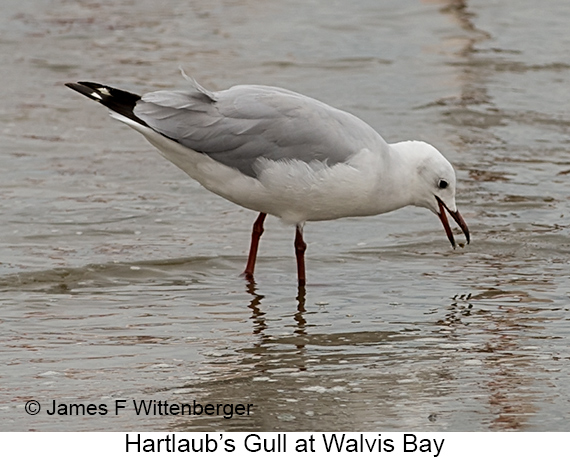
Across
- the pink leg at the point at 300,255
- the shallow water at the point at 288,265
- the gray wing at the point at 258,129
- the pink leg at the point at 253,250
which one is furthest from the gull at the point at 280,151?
the shallow water at the point at 288,265

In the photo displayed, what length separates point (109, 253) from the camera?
25.0 feet

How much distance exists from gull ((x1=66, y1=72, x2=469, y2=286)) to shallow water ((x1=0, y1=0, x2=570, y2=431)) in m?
0.60

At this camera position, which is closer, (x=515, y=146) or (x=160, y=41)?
(x=515, y=146)

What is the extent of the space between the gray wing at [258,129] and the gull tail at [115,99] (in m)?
0.05

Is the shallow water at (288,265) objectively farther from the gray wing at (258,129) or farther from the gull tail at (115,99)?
the gull tail at (115,99)

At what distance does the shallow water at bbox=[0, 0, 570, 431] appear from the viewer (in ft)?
16.5

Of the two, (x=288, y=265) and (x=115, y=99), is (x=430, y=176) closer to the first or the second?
(x=288, y=265)

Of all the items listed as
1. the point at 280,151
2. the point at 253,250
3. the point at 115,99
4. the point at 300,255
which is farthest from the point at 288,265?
the point at 115,99

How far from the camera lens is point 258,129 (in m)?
6.69

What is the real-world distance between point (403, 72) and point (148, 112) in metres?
7.51

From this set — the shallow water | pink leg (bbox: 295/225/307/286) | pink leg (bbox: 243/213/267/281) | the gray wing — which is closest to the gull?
the gray wing

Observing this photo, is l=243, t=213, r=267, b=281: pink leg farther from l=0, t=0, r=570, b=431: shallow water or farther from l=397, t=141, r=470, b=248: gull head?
l=397, t=141, r=470, b=248: gull head

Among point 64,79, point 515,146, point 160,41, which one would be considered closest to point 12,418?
point 515,146

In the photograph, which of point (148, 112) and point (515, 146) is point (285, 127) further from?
point (515, 146)
